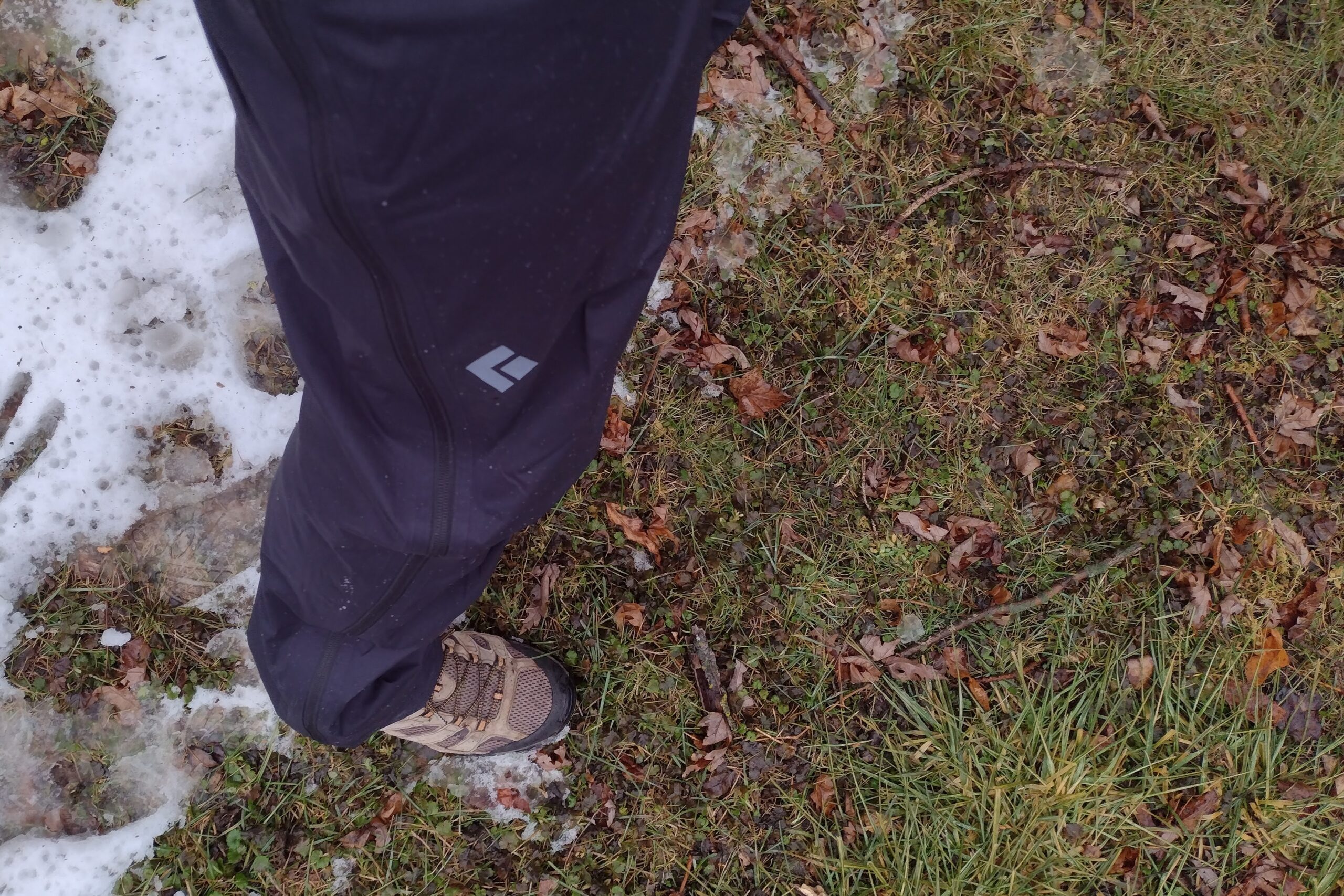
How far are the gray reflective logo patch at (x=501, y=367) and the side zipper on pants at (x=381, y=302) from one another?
100 millimetres

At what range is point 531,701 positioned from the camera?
292cm

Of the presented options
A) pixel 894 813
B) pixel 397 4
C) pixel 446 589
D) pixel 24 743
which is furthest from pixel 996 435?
pixel 24 743

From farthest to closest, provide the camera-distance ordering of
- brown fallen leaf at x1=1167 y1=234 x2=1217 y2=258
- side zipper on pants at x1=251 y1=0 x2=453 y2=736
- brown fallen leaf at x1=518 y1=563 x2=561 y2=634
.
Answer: brown fallen leaf at x1=1167 y1=234 x2=1217 y2=258, brown fallen leaf at x1=518 y1=563 x2=561 y2=634, side zipper on pants at x1=251 y1=0 x2=453 y2=736

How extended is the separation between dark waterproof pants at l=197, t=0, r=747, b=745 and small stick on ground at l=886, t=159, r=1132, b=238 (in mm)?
1798

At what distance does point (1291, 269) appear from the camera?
3219mm

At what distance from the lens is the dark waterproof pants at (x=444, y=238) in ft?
3.74

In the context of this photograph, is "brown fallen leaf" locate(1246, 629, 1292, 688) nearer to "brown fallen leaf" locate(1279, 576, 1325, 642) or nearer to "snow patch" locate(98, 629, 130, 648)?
"brown fallen leaf" locate(1279, 576, 1325, 642)

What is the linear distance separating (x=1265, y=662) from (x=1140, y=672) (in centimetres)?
51

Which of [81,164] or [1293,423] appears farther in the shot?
[1293,423]

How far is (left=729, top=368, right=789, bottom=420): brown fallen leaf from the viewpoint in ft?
10.3

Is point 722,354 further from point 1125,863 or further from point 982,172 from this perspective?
point 1125,863

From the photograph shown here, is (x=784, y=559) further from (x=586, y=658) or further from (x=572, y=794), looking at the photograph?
(x=572, y=794)

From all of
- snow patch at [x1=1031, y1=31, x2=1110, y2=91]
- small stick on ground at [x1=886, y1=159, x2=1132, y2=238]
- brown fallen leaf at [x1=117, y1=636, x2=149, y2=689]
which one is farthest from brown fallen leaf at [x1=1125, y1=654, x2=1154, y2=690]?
brown fallen leaf at [x1=117, y1=636, x2=149, y2=689]

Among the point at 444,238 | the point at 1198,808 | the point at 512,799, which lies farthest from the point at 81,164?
the point at 1198,808
